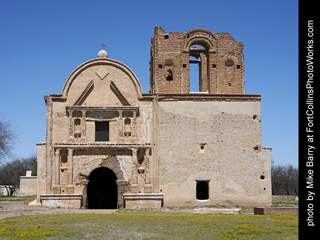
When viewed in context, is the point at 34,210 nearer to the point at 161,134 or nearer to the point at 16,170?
the point at 161,134

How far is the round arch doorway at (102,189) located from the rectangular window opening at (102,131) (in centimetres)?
223

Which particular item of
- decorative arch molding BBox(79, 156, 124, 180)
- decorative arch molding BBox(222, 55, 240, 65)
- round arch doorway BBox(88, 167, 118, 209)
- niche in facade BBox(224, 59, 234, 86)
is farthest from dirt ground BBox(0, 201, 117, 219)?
decorative arch molding BBox(222, 55, 240, 65)

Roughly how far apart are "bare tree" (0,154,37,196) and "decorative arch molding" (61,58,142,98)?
33.6 metres

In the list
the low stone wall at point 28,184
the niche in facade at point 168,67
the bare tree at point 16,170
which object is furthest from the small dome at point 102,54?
the bare tree at point 16,170

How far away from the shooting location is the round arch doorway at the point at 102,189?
24.4 m

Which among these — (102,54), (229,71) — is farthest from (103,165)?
(229,71)

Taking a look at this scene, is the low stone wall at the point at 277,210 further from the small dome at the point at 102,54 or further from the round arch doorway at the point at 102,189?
the small dome at the point at 102,54

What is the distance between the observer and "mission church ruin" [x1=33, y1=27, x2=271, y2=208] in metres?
22.1

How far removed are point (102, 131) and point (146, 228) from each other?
34.7ft

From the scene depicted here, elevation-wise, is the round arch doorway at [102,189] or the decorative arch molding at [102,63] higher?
the decorative arch molding at [102,63]

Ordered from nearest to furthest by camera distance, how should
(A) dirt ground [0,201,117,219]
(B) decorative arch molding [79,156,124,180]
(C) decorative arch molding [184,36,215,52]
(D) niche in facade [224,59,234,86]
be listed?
(A) dirt ground [0,201,117,219], (B) decorative arch molding [79,156,124,180], (C) decorative arch molding [184,36,215,52], (D) niche in facade [224,59,234,86]

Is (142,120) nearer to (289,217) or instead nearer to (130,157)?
(130,157)

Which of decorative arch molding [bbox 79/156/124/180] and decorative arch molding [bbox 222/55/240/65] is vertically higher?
decorative arch molding [bbox 222/55/240/65]

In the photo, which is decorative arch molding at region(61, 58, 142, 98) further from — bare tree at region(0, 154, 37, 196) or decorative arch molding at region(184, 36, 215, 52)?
bare tree at region(0, 154, 37, 196)
